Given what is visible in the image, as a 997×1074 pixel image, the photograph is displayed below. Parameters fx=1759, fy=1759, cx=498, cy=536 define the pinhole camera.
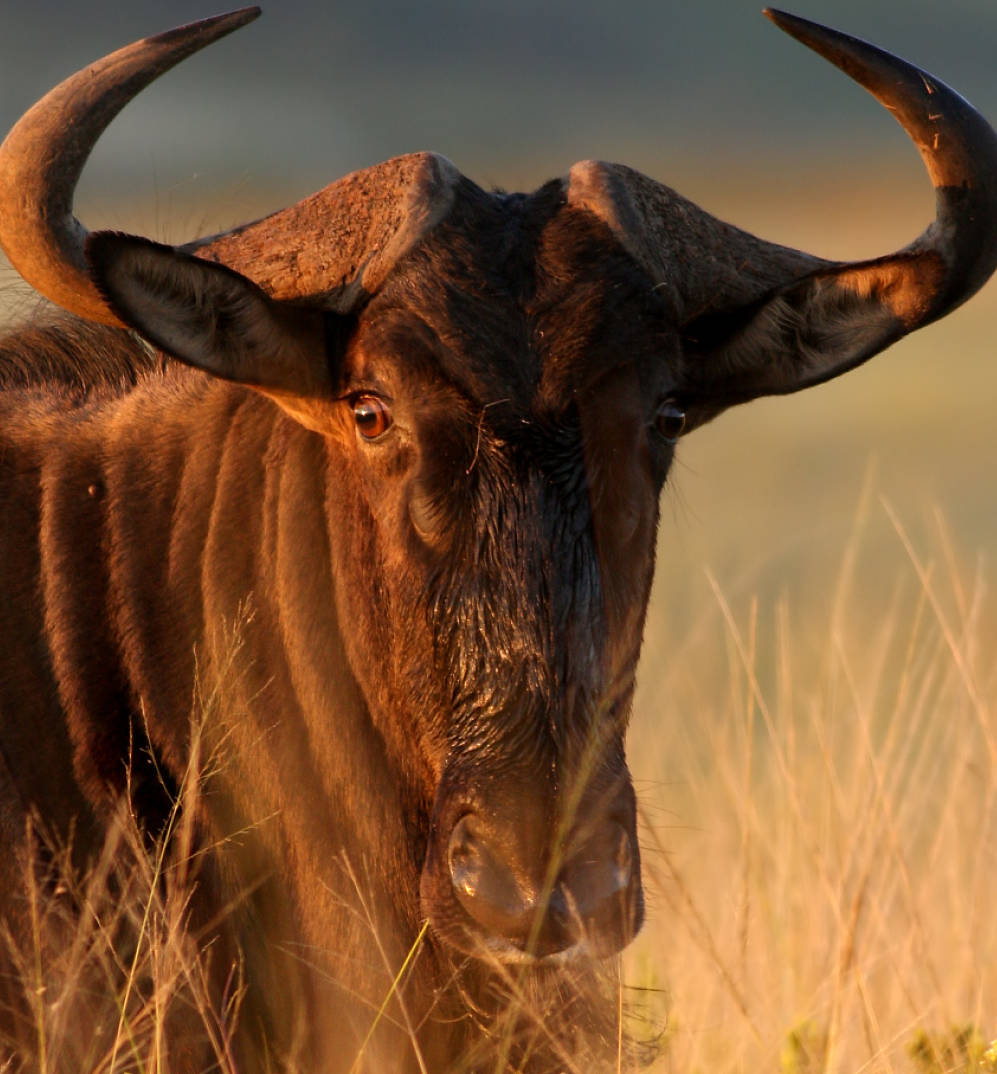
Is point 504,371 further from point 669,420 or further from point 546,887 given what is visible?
point 546,887

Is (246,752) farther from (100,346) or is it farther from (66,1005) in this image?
(100,346)

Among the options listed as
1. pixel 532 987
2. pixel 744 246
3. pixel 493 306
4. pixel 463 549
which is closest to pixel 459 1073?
pixel 532 987

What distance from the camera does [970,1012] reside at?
6164 mm

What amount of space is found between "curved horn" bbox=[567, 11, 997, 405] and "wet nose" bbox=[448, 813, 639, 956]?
1357 mm

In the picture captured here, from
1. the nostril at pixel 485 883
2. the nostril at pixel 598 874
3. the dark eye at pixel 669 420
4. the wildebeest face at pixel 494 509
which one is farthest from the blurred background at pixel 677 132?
the nostril at pixel 598 874

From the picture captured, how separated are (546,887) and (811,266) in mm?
1917

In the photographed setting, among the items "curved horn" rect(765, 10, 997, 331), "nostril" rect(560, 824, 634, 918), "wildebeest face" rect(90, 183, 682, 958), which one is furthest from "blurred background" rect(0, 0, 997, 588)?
"nostril" rect(560, 824, 634, 918)

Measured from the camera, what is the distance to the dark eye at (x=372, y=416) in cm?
414

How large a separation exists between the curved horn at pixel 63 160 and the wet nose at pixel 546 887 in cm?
162

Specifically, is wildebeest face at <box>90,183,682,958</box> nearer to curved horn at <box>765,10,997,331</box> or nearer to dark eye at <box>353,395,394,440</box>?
dark eye at <box>353,395,394,440</box>

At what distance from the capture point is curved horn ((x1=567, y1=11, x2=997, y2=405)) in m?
4.36

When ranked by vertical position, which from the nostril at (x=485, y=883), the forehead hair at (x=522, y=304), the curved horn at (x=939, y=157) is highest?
the curved horn at (x=939, y=157)

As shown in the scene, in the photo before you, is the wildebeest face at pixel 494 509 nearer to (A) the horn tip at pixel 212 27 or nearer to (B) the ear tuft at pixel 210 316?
(B) the ear tuft at pixel 210 316

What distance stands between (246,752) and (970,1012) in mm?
3073
